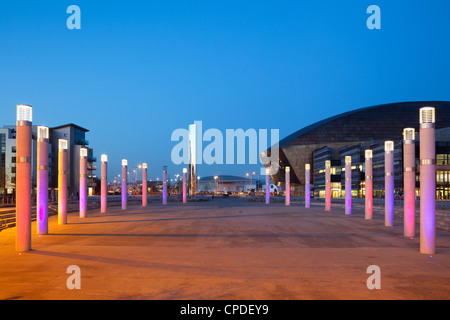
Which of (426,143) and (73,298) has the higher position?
(426,143)

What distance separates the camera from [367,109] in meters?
122

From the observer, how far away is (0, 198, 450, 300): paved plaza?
7586mm

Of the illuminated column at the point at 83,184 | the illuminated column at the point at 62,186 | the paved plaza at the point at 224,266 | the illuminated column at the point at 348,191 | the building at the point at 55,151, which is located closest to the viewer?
the paved plaza at the point at 224,266

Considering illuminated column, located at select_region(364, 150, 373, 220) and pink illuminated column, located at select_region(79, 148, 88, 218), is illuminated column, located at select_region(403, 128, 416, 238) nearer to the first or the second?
illuminated column, located at select_region(364, 150, 373, 220)

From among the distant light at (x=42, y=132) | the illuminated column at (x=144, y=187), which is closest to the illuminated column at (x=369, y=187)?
the distant light at (x=42, y=132)

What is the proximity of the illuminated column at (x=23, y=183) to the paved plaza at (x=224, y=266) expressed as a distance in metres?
0.56

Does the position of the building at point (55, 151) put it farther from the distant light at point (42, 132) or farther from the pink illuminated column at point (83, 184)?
the distant light at point (42, 132)

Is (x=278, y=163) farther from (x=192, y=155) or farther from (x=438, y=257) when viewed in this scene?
(x=438, y=257)

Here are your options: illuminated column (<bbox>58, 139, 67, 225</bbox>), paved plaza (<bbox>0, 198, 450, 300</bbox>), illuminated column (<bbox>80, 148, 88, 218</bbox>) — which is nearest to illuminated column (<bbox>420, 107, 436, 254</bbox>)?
paved plaza (<bbox>0, 198, 450, 300</bbox>)

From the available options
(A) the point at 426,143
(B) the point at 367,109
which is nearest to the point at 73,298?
(A) the point at 426,143

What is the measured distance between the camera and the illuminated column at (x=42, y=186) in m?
16.1

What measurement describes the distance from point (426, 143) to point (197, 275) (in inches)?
336
